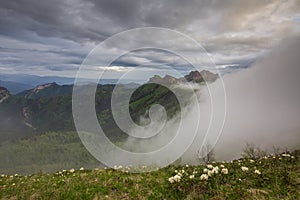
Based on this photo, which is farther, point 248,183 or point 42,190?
point 42,190

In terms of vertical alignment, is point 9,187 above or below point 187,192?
below

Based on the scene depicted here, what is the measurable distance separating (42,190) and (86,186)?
261 cm

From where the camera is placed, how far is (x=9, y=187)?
51.6 ft

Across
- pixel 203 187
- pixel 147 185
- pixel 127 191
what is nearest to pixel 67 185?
pixel 127 191

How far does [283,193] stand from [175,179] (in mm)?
4731

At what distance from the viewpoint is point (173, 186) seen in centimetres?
1235

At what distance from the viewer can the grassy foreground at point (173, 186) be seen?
1101 cm

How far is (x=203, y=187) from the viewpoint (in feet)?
38.2

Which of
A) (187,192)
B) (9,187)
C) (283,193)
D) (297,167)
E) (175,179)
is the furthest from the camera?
(9,187)

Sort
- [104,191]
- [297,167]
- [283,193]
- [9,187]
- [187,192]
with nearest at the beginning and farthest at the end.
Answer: [283,193] → [187,192] → [104,191] → [297,167] → [9,187]

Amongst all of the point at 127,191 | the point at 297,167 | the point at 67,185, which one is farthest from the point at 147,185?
the point at 297,167

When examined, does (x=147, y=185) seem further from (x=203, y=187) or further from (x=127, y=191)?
(x=203, y=187)

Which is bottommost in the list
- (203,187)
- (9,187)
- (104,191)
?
(9,187)

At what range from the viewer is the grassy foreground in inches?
433
